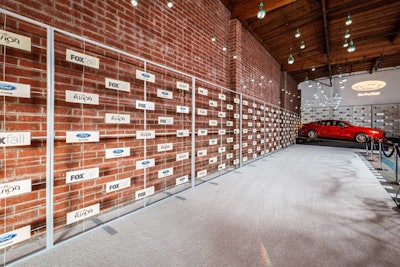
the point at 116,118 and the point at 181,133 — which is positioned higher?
the point at 116,118

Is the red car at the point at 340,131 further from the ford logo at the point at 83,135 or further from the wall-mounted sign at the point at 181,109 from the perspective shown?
the ford logo at the point at 83,135

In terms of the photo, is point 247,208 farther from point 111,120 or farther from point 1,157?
point 1,157

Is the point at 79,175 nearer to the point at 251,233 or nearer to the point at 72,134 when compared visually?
the point at 72,134

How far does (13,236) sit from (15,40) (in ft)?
5.34

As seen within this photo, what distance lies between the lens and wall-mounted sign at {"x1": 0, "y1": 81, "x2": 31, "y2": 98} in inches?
55.6

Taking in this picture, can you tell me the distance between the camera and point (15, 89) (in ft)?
4.91

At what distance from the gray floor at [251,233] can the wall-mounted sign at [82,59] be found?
1783 millimetres

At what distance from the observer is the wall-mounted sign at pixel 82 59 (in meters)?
1.76

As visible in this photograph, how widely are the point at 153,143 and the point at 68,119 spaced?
3.84 feet

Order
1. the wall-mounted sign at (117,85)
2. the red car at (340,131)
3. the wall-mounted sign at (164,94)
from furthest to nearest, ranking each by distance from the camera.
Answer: the red car at (340,131) → the wall-mounted sign at (164,94) → the wall-mounted sign at (117,85)

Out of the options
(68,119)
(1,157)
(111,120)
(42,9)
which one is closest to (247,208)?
(111,120)

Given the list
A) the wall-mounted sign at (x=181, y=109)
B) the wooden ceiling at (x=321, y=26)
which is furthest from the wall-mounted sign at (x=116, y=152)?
the wooden ceiling at (x=321, y=26)

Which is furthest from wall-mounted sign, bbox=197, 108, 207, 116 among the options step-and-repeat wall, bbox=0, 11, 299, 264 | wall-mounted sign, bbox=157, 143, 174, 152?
wall-mounted sign, bbox=157, 143, 174, 152

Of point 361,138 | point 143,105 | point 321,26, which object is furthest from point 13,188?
point 361,138
